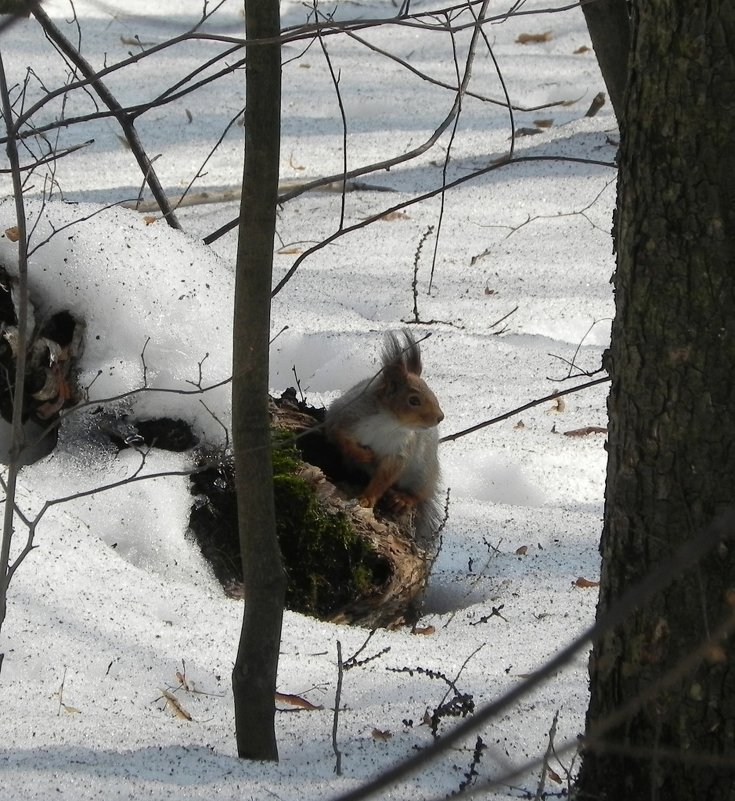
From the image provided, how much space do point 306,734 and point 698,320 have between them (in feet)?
4.28

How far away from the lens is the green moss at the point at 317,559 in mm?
3621

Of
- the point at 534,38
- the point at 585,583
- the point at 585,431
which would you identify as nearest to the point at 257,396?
the point at 585,583

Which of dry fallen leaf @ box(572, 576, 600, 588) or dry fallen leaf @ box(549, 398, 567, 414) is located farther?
dry fallen leaf @ box(549, 398, 567, 414)

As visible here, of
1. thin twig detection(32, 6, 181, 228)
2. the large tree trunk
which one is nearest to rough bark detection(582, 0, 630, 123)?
the large tree trunk

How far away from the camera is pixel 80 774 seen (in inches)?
78.4

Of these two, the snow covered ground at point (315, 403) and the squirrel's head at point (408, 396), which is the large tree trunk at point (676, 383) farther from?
the squirrel's head at point (408, 396)

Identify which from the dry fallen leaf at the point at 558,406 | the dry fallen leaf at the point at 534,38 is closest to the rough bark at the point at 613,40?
the dry fallen leaf at the point at 558,406

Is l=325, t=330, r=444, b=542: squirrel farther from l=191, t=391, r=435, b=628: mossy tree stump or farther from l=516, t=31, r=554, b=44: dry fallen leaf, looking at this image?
l=516, t=31, r=554, b=44: dry fallen leaf

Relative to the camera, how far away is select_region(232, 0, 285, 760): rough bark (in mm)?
1979

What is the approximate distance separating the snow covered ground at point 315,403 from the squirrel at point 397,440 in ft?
0.63

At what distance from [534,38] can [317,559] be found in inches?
289

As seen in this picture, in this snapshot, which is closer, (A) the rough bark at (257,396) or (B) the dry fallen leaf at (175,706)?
(A) the rough bark at (257,396)

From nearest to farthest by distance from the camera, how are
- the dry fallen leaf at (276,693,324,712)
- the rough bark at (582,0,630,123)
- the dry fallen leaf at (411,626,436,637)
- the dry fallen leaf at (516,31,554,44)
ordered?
the rough bark at (582,0,630,123)
the dry fallen leaf at (276,693,324,712)
the dry fallen leaf at (411,626,436,637)
the dry fallen leaf at (516,31,554,44)

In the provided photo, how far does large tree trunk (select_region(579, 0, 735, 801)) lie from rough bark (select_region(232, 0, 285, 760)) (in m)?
0.65
